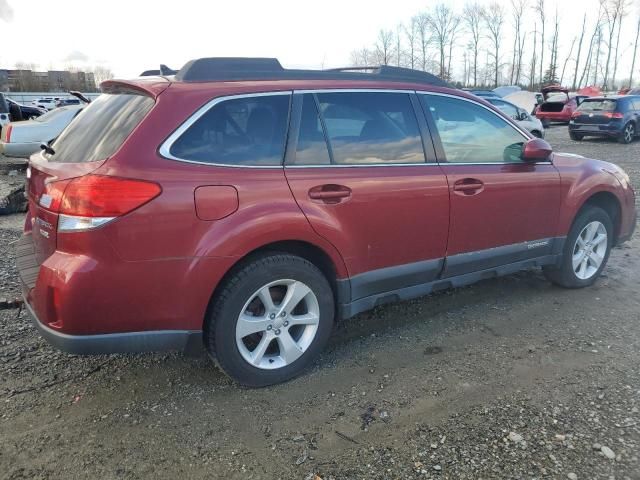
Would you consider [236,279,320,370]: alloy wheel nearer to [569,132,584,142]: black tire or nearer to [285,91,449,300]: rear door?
[285,91,449,300]: rear door

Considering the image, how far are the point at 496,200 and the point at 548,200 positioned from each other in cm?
65

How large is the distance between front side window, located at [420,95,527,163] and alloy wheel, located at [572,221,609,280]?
3.71 feet

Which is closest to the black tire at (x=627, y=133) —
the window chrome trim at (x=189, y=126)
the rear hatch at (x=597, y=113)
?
the rear hatch at (x=597, y=113)

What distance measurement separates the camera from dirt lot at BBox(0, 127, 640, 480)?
8.02 ft

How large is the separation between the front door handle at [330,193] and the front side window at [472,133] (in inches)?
38.1

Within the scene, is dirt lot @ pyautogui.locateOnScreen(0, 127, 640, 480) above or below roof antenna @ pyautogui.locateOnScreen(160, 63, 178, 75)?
below

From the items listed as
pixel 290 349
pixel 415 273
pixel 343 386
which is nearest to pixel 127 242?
pixel 290 349

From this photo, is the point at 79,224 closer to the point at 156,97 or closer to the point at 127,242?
the point at 127,242

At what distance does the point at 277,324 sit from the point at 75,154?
1445 mm

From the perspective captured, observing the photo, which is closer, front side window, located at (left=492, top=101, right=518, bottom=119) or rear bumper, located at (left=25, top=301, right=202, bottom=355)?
rear bumper, located at (left=25, top=301, right=202, bottom=355)

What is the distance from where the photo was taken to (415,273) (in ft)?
11.7

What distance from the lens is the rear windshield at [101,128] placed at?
8.78ft

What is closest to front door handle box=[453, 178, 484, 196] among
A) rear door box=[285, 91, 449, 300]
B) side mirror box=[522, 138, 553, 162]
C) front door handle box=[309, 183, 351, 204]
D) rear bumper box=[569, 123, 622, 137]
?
rear door box=[285, 91, 449, 300]

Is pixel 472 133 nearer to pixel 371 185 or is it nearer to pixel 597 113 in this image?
pixel 371 185
